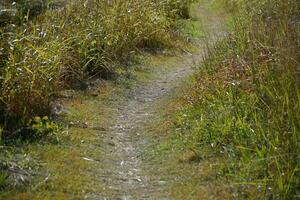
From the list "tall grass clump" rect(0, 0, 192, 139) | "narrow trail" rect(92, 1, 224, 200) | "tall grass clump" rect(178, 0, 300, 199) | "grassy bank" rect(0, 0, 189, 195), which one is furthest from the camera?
"tall grass clump" rect(0, 0, 192, 139)

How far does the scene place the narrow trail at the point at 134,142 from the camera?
20.2 feet

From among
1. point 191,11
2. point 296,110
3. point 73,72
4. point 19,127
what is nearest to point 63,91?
point 73,72

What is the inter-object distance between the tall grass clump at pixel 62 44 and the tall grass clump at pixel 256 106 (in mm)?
1937

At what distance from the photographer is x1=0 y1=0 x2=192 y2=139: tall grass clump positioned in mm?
7211

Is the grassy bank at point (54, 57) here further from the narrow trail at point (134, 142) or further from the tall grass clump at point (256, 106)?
the tall grass clump at point (256, 106)

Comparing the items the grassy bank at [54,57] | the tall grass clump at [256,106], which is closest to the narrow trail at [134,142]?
the grassy bank at [54,57]

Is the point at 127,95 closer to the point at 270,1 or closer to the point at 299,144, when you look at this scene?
the point at 270,1

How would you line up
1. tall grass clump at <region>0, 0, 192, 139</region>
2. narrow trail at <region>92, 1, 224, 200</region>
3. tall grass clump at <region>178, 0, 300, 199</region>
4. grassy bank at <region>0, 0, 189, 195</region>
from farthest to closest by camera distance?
tall grass clump at <region>0, 0, 192, 139</region>
grassy bank at <region>0, 0, 189, 195</region>
narrow trail at <region>92, 1, 224, 200</region>
tall grass clump at <region>178, 0, 300, 199</region>

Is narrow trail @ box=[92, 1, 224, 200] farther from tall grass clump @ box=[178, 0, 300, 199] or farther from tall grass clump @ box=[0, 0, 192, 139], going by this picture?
tall grass clump @ box=[0, 0, 192, 139]

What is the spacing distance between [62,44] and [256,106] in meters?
3.58

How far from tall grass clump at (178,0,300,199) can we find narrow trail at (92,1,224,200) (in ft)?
2.18

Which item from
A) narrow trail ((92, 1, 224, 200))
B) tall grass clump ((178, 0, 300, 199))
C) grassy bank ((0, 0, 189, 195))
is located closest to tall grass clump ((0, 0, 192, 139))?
grassy bank ((0, 0, 189, 195))

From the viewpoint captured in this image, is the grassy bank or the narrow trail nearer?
the narrow trail

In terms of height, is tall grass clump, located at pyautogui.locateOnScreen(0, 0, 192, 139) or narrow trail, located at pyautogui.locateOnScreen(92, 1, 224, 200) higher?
tall grass clump, located at pyautogui.locateOnScreen(0, 0, 192, 139)
